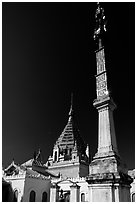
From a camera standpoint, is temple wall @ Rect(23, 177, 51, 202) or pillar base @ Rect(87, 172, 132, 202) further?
temple wall @ Rect(23, 177, 51, 202)

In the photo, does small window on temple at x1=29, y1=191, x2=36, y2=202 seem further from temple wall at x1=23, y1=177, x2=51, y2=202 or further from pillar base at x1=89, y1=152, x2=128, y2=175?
pillar base at x1=89, y1=152, x2=128, y2=175

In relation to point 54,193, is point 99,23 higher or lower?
higher

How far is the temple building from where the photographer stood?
5.00 meters

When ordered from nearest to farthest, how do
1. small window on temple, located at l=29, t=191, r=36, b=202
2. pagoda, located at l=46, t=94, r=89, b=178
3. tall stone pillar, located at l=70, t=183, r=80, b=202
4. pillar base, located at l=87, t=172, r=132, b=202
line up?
pillar base, located at l=87, t=172, r=132, b=202
tall stone pillar, located at l=70, t=183, r=80, b=202
small window on temple, located at l=29, t=191, r=36, b=202
pagoda, located at l=46, t=94, r=89, b=178

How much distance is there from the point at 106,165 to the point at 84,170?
30.1 m

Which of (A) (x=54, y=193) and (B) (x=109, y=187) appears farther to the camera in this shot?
(A) (x=54, y=193)

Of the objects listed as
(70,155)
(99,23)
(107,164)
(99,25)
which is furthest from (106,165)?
(70,155)

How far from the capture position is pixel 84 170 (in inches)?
1288

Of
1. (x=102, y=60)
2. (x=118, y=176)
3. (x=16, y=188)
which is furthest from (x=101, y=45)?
(x=16, y=188)

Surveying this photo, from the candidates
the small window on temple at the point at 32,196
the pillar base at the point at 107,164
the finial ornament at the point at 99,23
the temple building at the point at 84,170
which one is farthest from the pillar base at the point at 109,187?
the small window on temple at the point at 32,196

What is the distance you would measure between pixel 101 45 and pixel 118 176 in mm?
5651

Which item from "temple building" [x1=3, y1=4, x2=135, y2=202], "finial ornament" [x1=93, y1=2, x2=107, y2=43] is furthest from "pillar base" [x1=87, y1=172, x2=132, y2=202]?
"finial ornament" [x1=93, y1=2, x2=107, y2=43]

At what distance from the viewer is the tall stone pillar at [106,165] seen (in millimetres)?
4754

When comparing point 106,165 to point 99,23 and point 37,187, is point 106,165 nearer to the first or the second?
point 99,23
